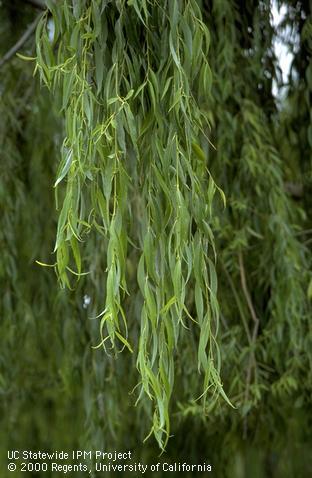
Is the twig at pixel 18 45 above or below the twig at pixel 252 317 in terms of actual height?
above

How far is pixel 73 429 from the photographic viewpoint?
124 inches

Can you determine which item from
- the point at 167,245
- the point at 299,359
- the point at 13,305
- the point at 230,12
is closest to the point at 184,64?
the point at 167,245

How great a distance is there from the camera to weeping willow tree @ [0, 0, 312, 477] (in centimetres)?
161

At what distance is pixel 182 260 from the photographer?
1976mm

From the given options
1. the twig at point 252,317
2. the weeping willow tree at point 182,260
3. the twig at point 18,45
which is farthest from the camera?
the twig at point 18,45

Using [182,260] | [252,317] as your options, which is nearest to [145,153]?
[182,260]

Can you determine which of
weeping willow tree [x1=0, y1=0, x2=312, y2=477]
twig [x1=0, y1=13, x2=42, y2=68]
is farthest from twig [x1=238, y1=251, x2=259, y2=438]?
twig [x1=0, y1=13, x2=42, y2=68]

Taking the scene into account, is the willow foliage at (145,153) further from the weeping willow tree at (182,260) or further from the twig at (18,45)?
the twig at (18,45)

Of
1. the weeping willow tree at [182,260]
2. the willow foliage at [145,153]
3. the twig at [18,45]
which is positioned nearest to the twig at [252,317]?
the weeping willow tree at [182,260]

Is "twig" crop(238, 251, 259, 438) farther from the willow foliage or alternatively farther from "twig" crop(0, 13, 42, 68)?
the willow foliage

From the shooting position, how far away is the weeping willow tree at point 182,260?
1610 mm

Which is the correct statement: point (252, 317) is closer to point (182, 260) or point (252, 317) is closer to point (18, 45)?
point (182, 260)

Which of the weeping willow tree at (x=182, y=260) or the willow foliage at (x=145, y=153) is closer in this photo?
the willow foliage at (x=145, y=153)

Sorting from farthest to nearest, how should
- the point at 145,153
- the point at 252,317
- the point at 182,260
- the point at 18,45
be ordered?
the point at 18,45 < the point at 252,317 < the point at 182,260 < the point at 145,153
